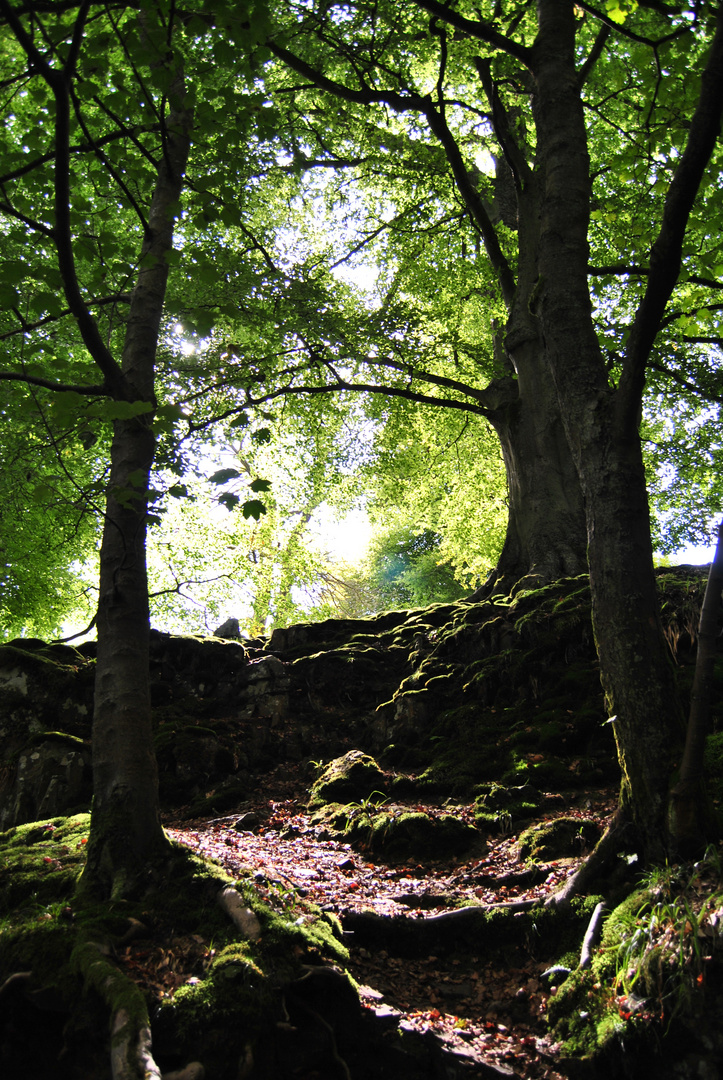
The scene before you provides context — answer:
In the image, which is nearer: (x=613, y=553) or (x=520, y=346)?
(x=613, y=553)

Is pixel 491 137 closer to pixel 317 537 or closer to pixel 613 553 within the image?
pixel 613 553

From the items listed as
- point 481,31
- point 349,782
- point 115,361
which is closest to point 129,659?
point 115,361

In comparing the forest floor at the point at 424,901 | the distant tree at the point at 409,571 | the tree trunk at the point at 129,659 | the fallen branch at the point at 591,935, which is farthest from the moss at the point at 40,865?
the distant tree at the point at 409,571

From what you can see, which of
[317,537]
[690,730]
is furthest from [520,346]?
[317,537]

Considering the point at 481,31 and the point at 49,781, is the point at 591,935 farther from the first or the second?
the point at 481,31

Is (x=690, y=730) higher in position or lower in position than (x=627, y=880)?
higher

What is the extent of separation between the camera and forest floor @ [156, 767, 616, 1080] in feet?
11.0

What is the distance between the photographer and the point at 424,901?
4.79 meters

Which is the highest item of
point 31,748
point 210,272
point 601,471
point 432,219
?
point 432,219

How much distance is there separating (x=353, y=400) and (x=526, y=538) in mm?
6844

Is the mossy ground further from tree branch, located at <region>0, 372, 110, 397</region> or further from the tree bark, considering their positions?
the tree bark

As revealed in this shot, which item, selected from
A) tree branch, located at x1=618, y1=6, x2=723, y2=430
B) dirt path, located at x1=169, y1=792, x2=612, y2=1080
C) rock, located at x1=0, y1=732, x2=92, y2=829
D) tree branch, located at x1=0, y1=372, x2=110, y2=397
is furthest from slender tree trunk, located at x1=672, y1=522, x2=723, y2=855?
rock, located at x1=0, y1=732, x2=92, y2=829

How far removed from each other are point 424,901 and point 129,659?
279cm

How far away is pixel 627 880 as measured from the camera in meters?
3.83
